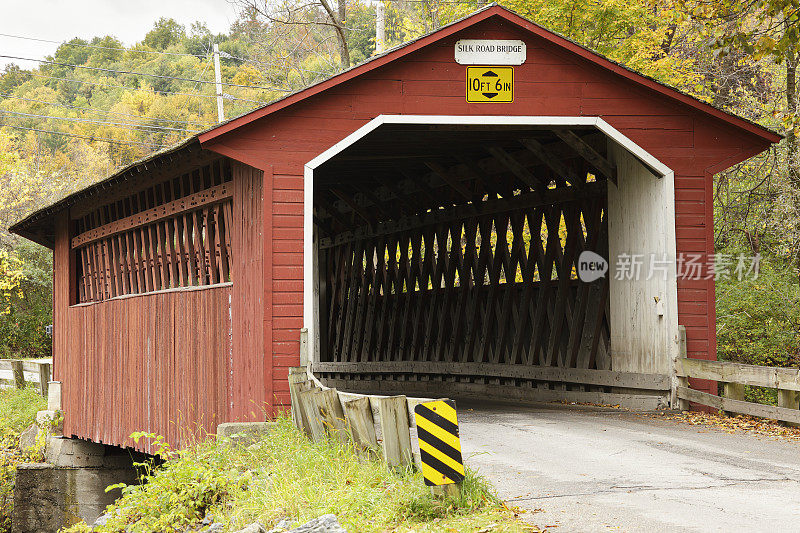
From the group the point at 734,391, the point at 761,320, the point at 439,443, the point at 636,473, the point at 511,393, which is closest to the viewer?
the point at 439,443

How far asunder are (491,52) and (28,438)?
10.5 m

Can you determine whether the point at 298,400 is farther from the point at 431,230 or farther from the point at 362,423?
the point at 431,230

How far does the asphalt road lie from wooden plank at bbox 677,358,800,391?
0.61m

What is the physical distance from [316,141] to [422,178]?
19.8 ft

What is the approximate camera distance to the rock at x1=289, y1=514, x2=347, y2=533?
5238 millimetres

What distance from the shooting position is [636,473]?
6.91 m

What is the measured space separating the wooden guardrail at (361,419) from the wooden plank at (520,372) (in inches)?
176

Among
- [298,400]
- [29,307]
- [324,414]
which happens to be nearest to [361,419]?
[324,414]

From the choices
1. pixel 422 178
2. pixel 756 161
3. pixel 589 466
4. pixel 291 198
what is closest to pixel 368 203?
pixel 422 178

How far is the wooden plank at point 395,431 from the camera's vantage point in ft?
19.4

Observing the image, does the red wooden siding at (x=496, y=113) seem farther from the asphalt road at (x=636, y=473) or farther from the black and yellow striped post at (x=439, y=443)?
the black and yellow striped post at (x=439, y=443)

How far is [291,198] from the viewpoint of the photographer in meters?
9.66

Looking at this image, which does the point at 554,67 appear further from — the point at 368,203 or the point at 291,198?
the point at 368,203

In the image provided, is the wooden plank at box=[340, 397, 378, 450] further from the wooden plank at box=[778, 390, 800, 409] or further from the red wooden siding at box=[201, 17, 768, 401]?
the wooden plank at box=[778, 390, 800, 409]
